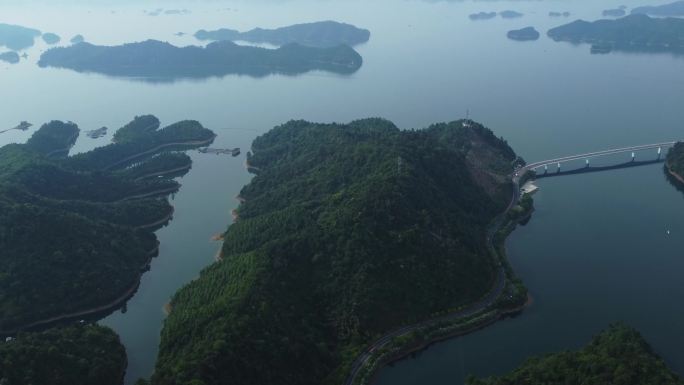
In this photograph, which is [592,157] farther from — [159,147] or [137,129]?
[137,129]

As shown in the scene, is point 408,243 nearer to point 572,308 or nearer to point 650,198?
point 572,308

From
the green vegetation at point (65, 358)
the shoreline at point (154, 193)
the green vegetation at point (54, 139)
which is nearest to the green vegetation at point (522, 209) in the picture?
the green vegetation at point (65, 358)

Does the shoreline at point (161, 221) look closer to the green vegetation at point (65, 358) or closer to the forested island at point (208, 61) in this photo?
the green vegetation at point (65, 358)

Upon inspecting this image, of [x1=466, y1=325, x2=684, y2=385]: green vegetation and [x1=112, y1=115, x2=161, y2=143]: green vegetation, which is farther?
[x1=112, y1=115, x2=161, y2=143]: green vegetation

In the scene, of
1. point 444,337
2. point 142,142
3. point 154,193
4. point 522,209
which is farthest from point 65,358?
point 142,142

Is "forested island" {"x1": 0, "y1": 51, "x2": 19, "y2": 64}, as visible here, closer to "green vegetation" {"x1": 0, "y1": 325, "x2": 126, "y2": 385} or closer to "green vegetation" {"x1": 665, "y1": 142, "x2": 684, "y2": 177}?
"green vegetation" {"x1": 0, "y1": 325, "x2": 126, "y2": 385}

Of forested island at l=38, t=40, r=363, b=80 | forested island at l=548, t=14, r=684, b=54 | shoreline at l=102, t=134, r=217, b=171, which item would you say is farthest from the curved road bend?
forested island at l=548, t=14, r=684, b=54

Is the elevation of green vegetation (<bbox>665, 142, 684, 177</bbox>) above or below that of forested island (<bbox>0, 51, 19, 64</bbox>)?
below
